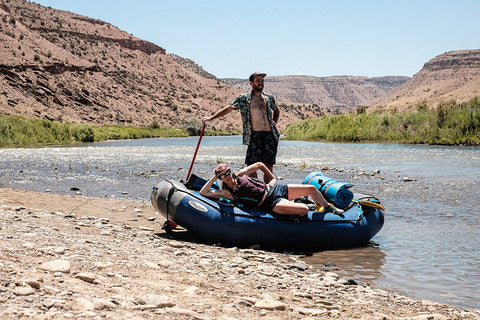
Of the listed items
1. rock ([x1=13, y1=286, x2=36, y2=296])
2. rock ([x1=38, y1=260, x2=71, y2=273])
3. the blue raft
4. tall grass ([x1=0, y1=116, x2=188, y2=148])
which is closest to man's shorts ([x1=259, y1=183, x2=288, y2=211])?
the blue raft

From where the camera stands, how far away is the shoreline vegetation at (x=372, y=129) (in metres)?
34.6

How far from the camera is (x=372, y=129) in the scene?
44375mm

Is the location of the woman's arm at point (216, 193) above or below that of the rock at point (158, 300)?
above

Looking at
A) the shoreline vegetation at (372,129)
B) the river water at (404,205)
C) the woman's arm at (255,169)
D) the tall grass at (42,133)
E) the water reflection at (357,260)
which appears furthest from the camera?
the tall grass at (42,133)

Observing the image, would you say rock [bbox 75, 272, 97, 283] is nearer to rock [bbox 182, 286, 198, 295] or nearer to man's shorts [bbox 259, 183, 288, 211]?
rock [bbox 182, 286, 198, 295]

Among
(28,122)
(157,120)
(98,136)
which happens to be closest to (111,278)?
(28,122)

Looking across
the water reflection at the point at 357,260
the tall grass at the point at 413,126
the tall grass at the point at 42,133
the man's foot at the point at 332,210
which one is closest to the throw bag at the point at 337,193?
the man's foot at the point at 332,210

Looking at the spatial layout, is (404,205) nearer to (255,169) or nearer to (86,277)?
(255,169)

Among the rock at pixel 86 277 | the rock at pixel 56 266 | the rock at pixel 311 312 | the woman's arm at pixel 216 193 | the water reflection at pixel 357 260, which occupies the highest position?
the woman's arm at pixel 216 193

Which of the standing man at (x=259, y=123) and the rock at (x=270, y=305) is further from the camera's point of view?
the standing man at (x=259, y=123)

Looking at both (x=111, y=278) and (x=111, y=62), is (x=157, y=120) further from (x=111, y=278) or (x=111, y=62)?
(x=111, y=278)

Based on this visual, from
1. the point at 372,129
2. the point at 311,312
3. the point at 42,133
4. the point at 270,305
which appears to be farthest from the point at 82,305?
the point at 42,133

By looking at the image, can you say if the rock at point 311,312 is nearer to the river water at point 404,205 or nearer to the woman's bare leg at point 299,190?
the river water at point 404,205

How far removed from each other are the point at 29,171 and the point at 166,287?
52.9 ft
